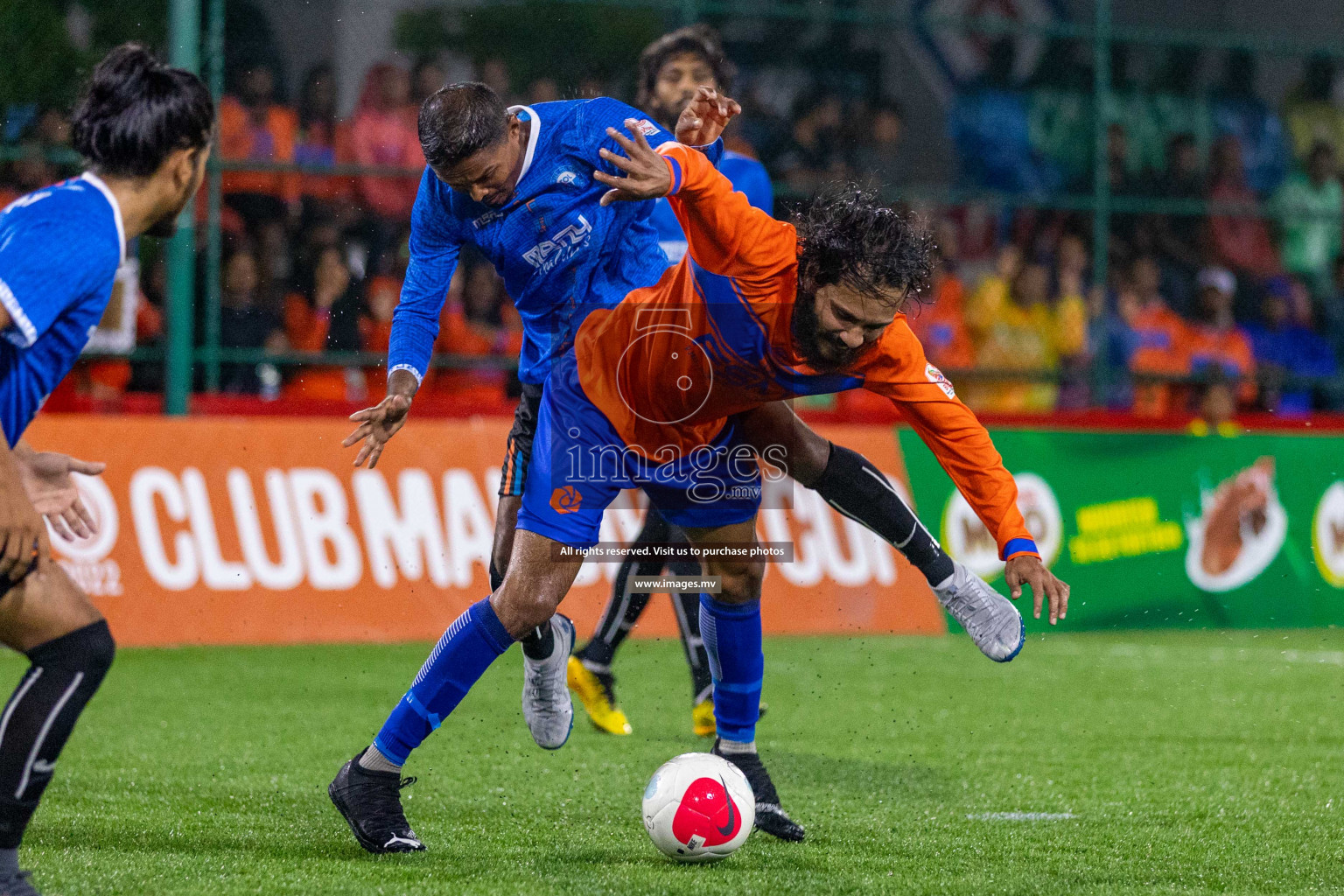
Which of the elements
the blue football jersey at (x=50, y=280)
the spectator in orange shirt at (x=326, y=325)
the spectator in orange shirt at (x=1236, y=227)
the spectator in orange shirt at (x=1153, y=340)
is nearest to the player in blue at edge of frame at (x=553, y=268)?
the blue football jersey at (x=50, y=280)

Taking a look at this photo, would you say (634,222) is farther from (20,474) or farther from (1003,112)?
(1003,112)

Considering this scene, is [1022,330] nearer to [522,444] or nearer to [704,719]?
[704,719]

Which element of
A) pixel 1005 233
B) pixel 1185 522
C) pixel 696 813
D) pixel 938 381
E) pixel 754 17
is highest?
pixel 754 17

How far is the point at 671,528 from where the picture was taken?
241 inches

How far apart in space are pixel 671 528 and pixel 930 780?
1609 mm

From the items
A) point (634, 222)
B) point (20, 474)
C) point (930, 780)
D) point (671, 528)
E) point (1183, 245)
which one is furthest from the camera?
point (1183, 245)

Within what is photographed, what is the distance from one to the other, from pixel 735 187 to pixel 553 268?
1.36 meters

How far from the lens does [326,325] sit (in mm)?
9539

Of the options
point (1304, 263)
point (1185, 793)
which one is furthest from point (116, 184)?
point (1304, 263)

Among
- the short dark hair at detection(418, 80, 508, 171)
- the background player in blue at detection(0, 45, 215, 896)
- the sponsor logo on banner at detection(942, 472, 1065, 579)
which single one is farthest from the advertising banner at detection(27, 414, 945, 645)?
the background player in blue at detection(0, 45, 215, 896)

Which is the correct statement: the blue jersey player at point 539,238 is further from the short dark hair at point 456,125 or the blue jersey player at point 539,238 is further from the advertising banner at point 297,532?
the advertising banner at point 297,532

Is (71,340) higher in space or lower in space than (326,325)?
higher

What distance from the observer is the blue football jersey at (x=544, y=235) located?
4348mm

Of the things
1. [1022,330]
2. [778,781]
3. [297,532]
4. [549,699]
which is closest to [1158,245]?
[1022,330]
